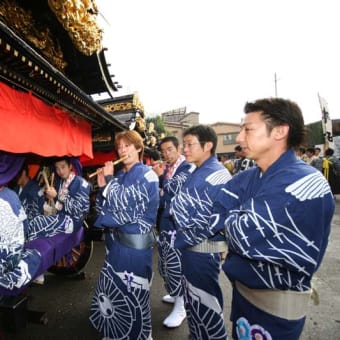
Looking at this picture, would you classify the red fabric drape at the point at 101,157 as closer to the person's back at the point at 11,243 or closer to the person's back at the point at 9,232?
the person's back at the point at 11,243

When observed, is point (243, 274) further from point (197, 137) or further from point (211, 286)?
point (197, 137)

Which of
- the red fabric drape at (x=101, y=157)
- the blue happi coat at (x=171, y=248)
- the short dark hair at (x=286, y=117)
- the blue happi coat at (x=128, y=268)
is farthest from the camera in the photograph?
the red fabric drape at (x=101, y=157)

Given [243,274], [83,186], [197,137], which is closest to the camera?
[243,274]

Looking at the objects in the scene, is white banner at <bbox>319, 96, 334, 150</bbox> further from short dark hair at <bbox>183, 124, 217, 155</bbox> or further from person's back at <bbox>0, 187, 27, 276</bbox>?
person's back at <bbox>0, 187, 27, 276</bbox>

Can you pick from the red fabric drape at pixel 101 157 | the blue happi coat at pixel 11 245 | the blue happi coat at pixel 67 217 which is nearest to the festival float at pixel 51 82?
the blue happi coat at pixel 11 245

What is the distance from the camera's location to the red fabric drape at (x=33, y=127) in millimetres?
2109

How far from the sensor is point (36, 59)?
2021 mm

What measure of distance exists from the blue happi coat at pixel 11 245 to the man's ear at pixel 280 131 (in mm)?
2282

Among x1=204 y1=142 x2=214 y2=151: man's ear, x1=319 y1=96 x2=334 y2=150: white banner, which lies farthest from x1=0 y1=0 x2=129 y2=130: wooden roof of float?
x1=319 y1=96 x2=334 y2=150: white banner

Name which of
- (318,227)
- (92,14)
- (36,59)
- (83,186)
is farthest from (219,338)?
A: (92,14)

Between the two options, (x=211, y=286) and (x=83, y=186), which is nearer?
(x=211, y=286)

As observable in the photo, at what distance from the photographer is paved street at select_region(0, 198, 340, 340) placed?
2.79 meters

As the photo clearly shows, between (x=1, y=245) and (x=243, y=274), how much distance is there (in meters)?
2.01

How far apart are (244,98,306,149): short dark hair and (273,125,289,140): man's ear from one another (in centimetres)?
2
